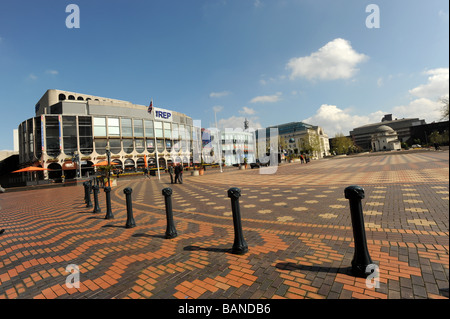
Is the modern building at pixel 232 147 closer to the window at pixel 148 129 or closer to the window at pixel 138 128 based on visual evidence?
the window at pixel 148 129

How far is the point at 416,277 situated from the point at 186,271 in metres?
2.73

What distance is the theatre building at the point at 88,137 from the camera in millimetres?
39625

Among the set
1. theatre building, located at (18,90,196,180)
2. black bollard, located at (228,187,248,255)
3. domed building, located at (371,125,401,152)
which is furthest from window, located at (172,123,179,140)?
domed building, located at (371,125,401,152)

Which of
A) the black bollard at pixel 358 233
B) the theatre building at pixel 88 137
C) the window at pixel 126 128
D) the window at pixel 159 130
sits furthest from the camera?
the window at pixel 159 130

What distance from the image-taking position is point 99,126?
151 ft

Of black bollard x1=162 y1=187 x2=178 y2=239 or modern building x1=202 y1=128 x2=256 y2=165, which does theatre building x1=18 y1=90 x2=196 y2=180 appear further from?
black bollard x1=162 y1=187 x2=178 y2=239

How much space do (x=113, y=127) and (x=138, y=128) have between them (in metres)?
6.01

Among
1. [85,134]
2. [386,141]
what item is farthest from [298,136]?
[85,134]

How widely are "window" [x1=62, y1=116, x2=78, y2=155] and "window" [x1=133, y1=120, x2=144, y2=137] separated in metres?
12.7

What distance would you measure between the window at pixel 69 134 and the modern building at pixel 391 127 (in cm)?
12208

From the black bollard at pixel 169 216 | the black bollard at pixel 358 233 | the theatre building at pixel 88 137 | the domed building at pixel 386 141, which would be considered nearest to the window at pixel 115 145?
the theatre building at pixel 88 137

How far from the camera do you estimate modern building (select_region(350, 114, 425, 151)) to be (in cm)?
10624
